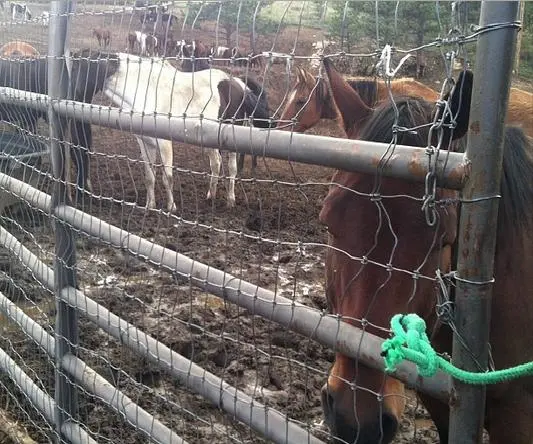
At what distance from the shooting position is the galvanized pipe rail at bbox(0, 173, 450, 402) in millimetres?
1140

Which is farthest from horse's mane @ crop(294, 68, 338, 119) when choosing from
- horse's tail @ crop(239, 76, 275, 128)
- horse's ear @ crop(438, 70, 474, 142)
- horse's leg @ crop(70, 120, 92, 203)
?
horse's ear @ crop(438, 70, 474, 142)

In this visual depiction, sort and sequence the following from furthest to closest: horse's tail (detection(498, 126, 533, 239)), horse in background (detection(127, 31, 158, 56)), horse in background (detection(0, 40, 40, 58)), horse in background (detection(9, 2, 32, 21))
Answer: horse in background (detection(0, 40, 40, 58)) → horse in background (detection(9, 2, 32, 21)) → horse in background (detection(127, 31, 158, 56)) → horse's tail (detection(498, 126, 533, 239))

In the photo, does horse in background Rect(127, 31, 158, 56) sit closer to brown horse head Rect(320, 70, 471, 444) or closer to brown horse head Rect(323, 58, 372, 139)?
brown horse head Rect(323, 58, 372, 139)

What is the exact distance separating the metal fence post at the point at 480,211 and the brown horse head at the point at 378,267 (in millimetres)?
242

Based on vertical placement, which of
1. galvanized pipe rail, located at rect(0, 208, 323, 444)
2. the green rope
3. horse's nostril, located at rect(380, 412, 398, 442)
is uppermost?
the green rope

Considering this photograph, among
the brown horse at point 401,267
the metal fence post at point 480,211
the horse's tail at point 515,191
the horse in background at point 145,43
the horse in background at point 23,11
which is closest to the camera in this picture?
the metal fence post at point 480,211

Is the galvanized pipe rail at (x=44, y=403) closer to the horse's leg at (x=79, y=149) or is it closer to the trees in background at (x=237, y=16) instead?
the horse's leg at (x=79, y=149)

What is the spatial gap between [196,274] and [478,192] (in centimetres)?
88

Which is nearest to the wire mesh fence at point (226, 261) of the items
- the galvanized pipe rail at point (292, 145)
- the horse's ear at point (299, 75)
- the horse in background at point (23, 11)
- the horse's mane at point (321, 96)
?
the galvanized pipe rail at point (292, 145)

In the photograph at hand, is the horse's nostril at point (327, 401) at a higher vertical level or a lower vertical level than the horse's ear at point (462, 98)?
lower

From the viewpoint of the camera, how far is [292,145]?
1.31 metres

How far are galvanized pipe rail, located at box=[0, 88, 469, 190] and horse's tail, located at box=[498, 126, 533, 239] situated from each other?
0.75 metres

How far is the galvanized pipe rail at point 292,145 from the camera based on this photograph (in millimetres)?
1058

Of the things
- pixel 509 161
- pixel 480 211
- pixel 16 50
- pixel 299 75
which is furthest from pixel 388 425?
pixel 16 50
